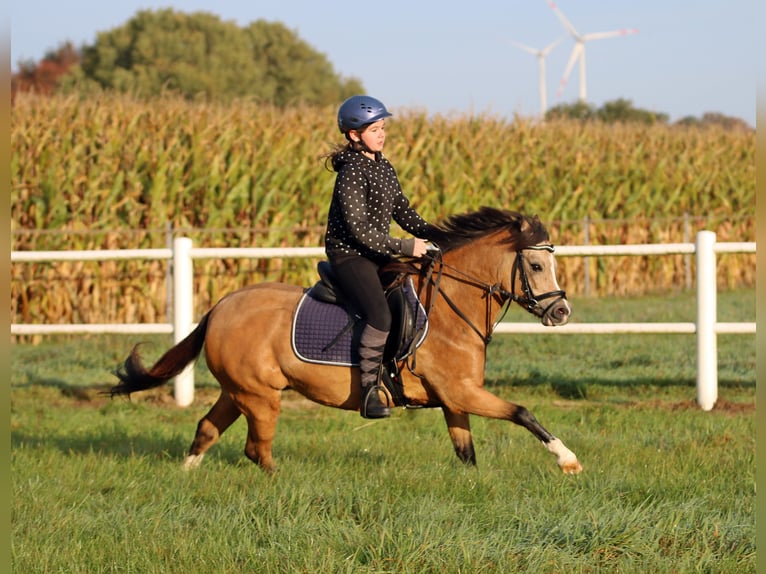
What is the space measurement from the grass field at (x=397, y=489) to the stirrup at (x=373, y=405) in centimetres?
41

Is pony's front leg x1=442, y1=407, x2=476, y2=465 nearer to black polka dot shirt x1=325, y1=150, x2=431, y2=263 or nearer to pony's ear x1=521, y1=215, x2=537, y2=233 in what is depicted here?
black polka dot shirt x1=325, y1=150, x2=431, y2=263

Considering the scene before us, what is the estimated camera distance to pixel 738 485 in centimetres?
679

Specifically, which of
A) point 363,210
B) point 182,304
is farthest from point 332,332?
point 182,304

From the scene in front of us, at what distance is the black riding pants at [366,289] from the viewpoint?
6984 mm

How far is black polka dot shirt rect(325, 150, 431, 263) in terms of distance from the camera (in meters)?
6.93

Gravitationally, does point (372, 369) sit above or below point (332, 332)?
below

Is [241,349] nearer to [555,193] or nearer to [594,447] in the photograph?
[594,447]

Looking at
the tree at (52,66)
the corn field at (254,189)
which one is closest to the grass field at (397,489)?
the corn field at (254,189)

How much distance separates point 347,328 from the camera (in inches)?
283

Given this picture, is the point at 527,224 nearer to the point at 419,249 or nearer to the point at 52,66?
the point at 419,249

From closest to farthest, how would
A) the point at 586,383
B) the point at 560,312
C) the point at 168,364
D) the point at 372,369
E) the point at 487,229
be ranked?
the point at 560,312, the point at 372,369, the point at 487,229, the point at 168,364, the point at 586,383

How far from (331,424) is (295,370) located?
296cm

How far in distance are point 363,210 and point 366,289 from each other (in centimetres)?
50

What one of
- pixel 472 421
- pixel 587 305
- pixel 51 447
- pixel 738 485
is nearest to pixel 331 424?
pixel 472 421
